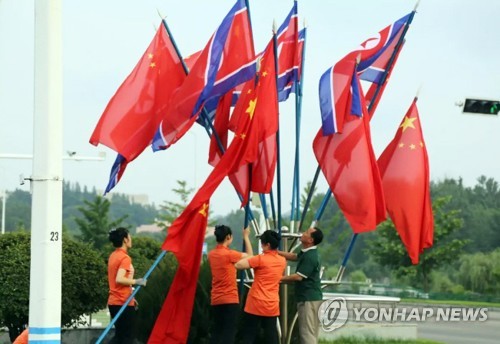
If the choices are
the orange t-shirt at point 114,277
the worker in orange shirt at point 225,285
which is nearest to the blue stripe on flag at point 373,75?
the worker in orange shirt at point 225,285

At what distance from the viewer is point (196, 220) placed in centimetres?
1156

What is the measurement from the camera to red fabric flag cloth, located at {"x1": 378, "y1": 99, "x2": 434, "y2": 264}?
43.0 ft

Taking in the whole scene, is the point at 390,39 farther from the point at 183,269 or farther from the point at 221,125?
the point at 183,269

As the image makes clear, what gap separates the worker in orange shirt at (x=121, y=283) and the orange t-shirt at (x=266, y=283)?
1.26m

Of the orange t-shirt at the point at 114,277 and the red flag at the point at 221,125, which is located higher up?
the red flag at the point at 221,125

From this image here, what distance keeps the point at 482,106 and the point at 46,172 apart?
42.4 feet

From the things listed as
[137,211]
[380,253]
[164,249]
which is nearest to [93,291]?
[164,249]

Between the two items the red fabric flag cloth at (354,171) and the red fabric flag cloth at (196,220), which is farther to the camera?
the red fabric flag cloth at (354,171)

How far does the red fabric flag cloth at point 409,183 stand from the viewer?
43.0 ft

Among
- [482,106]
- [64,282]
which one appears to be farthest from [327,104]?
[482,106]

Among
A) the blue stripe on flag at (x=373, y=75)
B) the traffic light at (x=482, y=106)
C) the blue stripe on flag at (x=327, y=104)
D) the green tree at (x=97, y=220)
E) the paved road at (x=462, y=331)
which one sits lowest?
the paved road at (x=462, y=331)

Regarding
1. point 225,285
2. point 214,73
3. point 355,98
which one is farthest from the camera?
point 214,73

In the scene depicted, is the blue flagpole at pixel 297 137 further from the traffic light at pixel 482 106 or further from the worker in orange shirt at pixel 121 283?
the traffic light at pixel 482 106

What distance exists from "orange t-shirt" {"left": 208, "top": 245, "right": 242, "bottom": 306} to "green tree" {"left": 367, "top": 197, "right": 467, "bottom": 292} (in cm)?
3423
